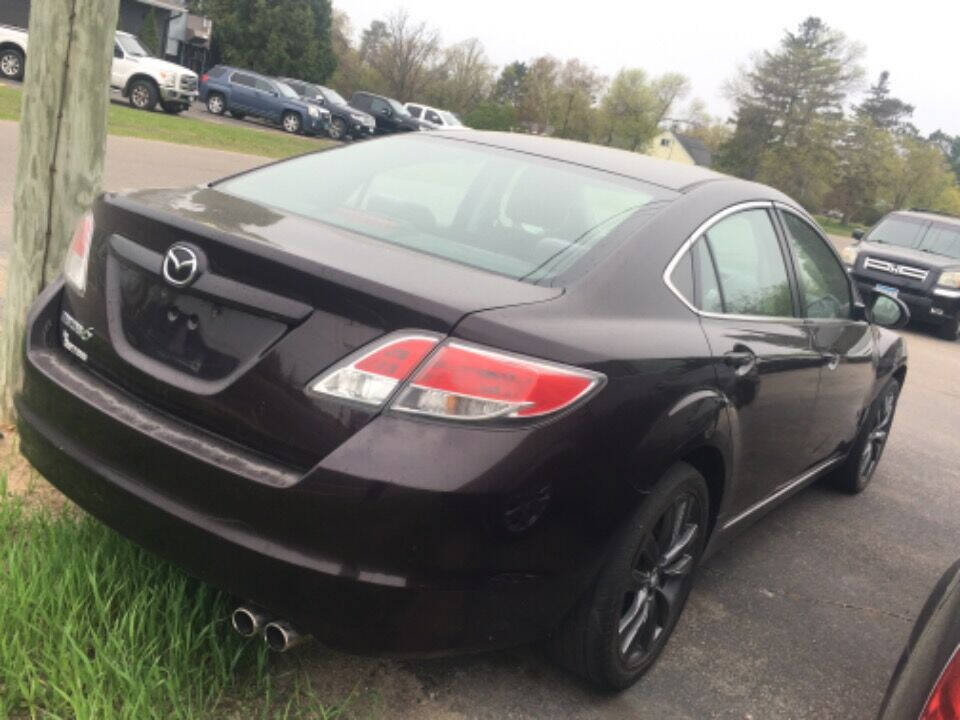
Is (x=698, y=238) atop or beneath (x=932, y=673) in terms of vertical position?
atop

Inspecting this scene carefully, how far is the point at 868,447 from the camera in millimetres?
5445

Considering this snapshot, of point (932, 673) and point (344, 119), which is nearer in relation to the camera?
point (932, 673)

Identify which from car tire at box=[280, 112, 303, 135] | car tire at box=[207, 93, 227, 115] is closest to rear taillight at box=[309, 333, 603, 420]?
car tire at box=[280, 112, 303, 135]

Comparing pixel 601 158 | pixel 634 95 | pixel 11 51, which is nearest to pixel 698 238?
pixel 601 158

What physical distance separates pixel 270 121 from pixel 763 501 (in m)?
34.4

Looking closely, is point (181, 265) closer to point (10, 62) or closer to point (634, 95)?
point (10, 62)

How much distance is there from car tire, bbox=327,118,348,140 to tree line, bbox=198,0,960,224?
19596 mm

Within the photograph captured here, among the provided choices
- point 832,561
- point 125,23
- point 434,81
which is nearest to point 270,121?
point 125,23

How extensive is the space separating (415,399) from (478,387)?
0.15 m

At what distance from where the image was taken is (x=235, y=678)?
2.67 m

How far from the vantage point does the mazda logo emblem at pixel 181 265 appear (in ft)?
8.10

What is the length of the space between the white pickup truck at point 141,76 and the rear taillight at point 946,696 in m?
26.7

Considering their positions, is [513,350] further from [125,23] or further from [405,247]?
[125,23]

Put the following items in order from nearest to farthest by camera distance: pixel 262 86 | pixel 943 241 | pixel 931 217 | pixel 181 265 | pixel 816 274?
pixel 181 265 < pixel 816 274 < pixel 943 241 < pixel 931 217 < pixel 262 86
